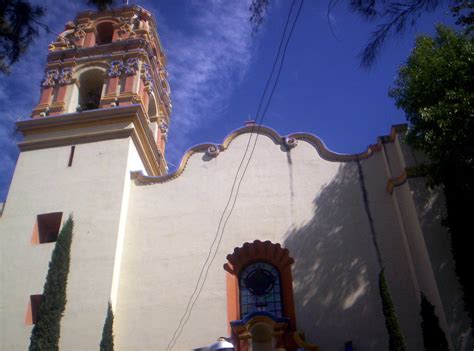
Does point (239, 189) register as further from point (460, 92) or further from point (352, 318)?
point (460, 92)

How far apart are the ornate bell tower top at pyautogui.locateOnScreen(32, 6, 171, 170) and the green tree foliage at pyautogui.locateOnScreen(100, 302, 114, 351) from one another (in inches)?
282

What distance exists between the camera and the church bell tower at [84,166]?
40.3 ft

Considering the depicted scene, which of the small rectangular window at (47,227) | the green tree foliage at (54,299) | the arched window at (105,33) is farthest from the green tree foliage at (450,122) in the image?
the arched window at (105,33)

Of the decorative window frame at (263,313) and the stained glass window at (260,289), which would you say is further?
the stained glass window at (260,289)

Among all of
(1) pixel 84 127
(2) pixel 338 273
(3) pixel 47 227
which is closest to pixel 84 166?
(1) pixel 84 127

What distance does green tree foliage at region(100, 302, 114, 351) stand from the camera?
1106 cm

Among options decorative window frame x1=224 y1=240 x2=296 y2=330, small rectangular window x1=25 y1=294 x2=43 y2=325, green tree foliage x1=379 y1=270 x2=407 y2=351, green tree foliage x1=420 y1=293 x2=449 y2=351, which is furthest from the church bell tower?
green tree foliage x1=420 y1=293 x2=449 y2=351

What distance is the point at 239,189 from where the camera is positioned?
1435 cm

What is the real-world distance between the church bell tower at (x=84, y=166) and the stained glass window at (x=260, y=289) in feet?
11.0

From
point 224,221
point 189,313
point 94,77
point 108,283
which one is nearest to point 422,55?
point 224,221

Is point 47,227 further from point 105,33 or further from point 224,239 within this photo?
point 105,33

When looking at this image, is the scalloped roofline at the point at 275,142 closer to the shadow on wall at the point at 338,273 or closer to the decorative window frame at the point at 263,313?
the shadow on wall at the point at 338,273

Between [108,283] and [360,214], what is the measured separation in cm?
690

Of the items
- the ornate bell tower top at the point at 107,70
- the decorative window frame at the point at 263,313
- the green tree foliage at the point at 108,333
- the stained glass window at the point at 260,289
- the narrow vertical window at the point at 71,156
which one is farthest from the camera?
the ornate bell tower top at the point at 107,70
